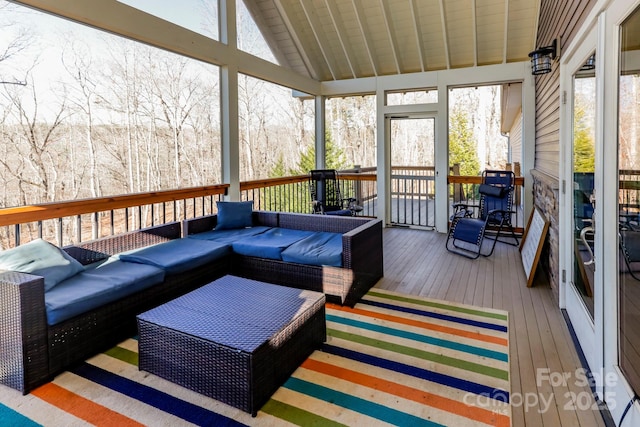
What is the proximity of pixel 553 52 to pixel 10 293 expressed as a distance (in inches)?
184

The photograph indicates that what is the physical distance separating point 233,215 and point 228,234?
39 centimetres

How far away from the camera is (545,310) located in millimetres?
3033

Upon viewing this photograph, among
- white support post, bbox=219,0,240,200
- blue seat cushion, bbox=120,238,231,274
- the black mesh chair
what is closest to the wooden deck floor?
the black mesh chair

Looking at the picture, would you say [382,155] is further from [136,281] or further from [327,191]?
[136,281]

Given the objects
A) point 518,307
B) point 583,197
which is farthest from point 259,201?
point 583,197

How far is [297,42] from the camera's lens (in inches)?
244

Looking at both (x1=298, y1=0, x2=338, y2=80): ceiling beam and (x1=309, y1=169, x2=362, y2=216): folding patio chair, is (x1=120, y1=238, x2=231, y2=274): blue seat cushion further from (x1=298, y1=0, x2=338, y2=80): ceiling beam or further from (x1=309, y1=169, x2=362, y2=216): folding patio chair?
(x1=298, y1=0, x2=338, y2=80): ceiling beam

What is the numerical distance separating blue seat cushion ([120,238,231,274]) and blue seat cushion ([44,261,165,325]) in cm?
8

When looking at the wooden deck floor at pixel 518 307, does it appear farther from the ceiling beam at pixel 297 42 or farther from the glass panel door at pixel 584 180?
the ceiling beam at pixel 297 42

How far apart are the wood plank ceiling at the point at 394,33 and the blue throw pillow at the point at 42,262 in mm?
4697

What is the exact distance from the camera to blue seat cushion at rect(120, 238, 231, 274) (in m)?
2.92

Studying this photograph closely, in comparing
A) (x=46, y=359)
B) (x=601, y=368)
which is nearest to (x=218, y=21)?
(x=46, y=359)

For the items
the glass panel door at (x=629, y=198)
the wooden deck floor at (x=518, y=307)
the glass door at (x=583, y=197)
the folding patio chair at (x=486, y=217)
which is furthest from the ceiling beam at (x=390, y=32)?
the glass panel door at (x=629, y=198)

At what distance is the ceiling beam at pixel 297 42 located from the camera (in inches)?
226
